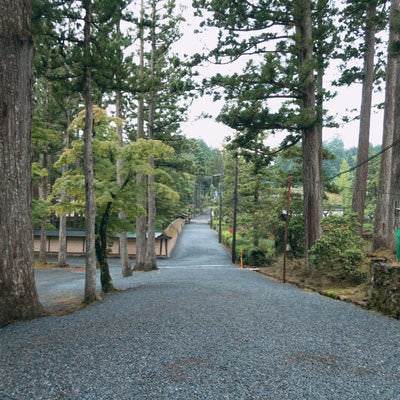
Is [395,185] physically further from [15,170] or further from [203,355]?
[15,170]

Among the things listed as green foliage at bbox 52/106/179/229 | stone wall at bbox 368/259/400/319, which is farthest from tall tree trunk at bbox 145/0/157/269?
stone wall at bbox 368/259/400/319

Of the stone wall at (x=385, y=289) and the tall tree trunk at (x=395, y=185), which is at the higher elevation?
the tall tree trunk at (x=395, y=185)

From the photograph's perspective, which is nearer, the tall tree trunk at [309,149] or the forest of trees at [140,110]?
the forest of trees at [140,110]

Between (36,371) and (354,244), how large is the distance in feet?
28.1

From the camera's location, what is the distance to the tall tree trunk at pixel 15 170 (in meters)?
5.06

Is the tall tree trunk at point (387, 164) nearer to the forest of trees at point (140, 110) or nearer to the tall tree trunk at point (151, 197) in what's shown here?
the forest of trees at point (140, 110)

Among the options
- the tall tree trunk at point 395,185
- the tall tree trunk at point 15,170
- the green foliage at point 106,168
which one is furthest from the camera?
the green foliage at point 106,168

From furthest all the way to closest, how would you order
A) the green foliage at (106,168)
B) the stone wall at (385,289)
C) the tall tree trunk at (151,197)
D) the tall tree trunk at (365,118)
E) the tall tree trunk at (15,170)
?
the tall tree trunk at (151,197), the tall tree trunk at (365,118), the green foliage at (106,168), the stone wall at (385,289), the tall tree trunk at (15,170)

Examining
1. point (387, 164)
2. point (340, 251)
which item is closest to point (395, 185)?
point (340, 251)

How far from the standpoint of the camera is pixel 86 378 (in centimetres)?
312

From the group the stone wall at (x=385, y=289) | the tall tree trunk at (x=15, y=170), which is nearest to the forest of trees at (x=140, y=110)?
the tall tree trunk at (x=15, y=170)

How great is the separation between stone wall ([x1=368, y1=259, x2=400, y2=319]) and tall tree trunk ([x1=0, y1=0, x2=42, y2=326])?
6445mm

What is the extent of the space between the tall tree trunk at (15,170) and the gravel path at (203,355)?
1.70 ft

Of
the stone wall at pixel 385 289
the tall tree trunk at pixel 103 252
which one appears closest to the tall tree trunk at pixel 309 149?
the stone wall at pixel 385 289
